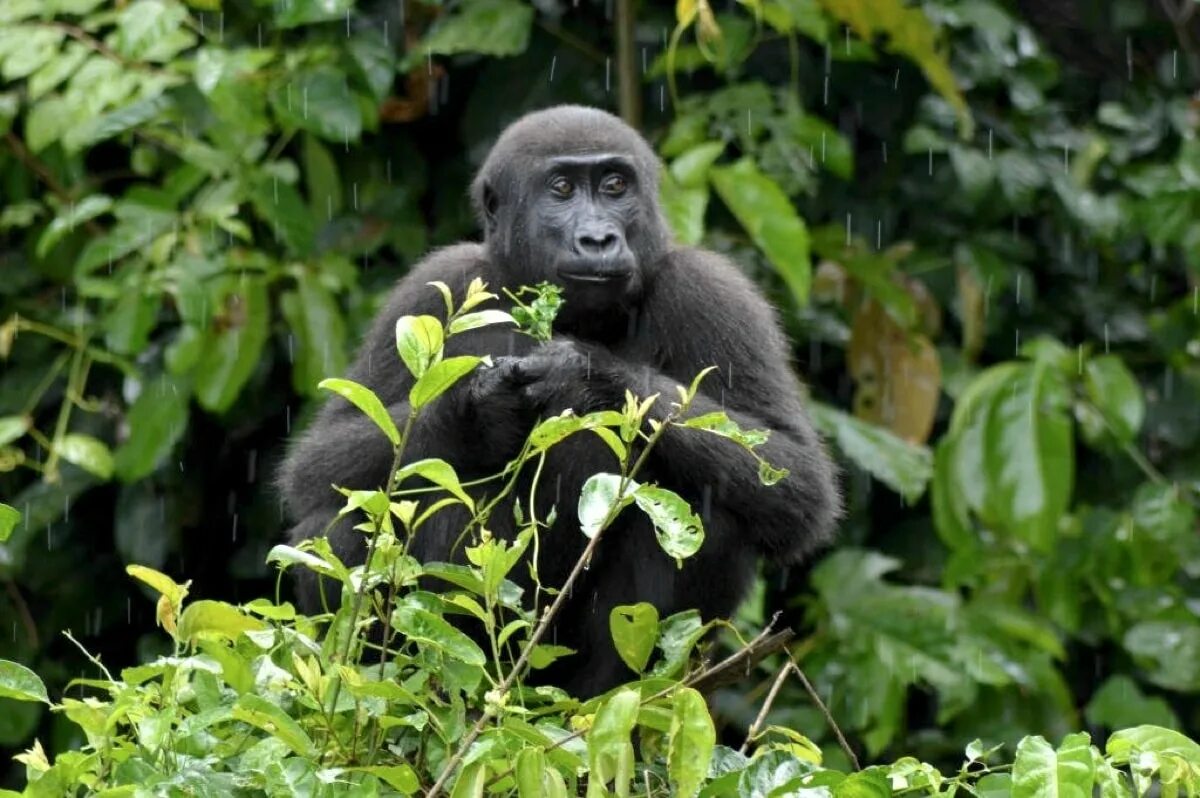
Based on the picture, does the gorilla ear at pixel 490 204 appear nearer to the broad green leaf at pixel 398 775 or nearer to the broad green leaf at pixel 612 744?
the broad green leaf at pixel 398 775

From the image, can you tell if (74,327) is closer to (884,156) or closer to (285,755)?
(884,156)

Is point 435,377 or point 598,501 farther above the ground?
point 435,377

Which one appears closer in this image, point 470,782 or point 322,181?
point 470,782

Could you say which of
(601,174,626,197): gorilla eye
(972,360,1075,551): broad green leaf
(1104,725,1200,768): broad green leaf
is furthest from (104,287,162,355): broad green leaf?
(1104,725,1200,768): broad green leaf

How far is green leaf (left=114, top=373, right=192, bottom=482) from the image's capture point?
547cm

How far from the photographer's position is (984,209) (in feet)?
20.4

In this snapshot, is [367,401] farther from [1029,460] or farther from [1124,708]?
[1124,708]

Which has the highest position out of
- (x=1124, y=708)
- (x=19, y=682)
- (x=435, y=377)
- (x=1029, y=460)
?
(x=435, y=377)

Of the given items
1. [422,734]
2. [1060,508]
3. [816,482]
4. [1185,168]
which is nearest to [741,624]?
[1060,508]

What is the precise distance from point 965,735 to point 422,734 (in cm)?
383

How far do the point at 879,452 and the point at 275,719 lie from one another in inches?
132

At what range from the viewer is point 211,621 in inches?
97.6

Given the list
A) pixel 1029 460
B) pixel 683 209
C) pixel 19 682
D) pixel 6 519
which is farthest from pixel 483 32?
pixel 19 682

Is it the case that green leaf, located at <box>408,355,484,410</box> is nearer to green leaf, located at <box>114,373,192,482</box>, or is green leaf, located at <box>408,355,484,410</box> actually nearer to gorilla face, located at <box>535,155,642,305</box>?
gorilla face, located at <box>535,155,642,305</box>
